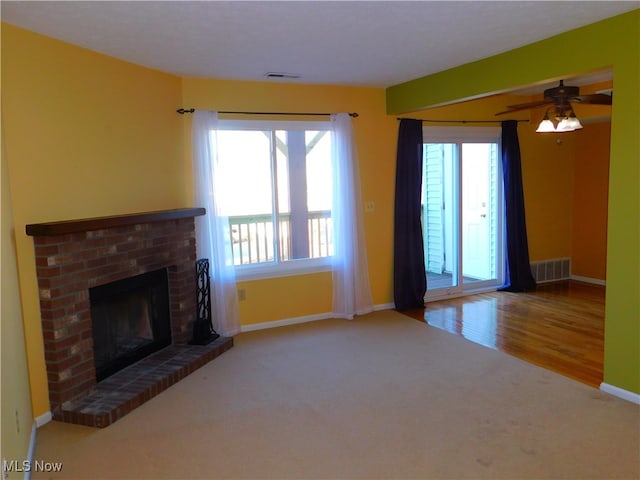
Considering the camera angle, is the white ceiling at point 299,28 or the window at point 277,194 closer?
the white ceiling at point 299,28

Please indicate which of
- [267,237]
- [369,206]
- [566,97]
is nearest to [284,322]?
[267,237]

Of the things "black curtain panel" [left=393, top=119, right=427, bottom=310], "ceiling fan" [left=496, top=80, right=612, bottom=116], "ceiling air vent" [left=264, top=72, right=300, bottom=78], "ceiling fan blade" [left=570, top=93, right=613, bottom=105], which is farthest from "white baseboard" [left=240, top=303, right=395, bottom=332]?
"ceiling fan blade" [left=570, top=93, right=613, bottom=105]

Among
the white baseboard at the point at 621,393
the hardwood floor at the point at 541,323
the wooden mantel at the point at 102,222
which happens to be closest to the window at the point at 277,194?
the wooden mantel at the point at 102,222

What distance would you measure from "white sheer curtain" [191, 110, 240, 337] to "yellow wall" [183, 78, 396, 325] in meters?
0.15

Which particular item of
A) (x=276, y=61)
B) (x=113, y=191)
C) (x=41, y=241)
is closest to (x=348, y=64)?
(x=276, y=61)

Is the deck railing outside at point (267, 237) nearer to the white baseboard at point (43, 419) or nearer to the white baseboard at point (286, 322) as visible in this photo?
the white baseboard at point (286, 322)

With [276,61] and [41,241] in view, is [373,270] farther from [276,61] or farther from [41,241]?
[41,241]

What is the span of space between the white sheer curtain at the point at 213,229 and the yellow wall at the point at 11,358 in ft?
6.03

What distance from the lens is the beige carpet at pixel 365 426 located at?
8.66 feet

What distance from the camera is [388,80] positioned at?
5004 millimetres

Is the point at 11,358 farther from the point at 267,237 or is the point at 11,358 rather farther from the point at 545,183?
the point at 545,183

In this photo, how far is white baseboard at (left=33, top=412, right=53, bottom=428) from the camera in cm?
315

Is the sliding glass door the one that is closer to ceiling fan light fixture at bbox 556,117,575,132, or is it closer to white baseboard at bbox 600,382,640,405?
ceiling fan light fixture at bbox 556,117,575,132

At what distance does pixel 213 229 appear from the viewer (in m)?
4.69
